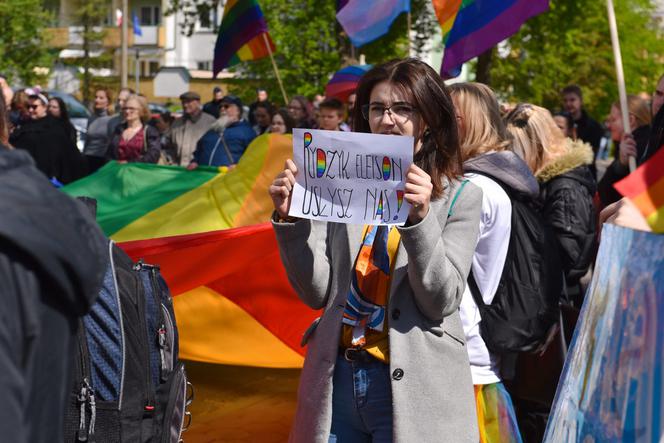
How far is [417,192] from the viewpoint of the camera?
9.30 feet

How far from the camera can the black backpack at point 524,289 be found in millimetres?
3958

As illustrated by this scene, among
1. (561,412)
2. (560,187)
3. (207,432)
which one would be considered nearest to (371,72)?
(561,412)

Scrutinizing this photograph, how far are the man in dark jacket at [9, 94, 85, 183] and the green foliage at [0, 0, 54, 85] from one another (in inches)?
1024

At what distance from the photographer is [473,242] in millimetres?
3107

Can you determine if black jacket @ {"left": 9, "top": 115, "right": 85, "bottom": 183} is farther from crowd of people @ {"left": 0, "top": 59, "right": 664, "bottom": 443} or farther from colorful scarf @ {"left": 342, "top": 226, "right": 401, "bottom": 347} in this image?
colorful scarf @ {"left": 342, "top": 226, "right": 401, "bottom": 347}

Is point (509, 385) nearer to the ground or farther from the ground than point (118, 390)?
nearer to the ground

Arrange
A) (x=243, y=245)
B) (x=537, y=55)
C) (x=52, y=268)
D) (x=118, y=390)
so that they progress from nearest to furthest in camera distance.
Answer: (x=52, y=268) → (x=118, y=390) → (x=243, y=245) → (x=537, y=55)

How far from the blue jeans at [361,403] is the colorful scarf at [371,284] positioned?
8 cm

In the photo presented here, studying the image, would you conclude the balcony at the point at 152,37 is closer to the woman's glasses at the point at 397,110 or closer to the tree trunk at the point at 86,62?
the tree trunk at the point at 86,62

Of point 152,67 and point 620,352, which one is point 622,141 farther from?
point 152,67

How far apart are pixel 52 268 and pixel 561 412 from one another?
3.55 feet

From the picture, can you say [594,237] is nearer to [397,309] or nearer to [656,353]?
[397,309]

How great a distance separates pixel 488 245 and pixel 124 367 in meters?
1.55

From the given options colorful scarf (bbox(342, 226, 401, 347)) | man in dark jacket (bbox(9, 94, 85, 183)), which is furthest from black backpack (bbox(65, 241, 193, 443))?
man in dark jacket (bbox(9, 94, 85, 183))
